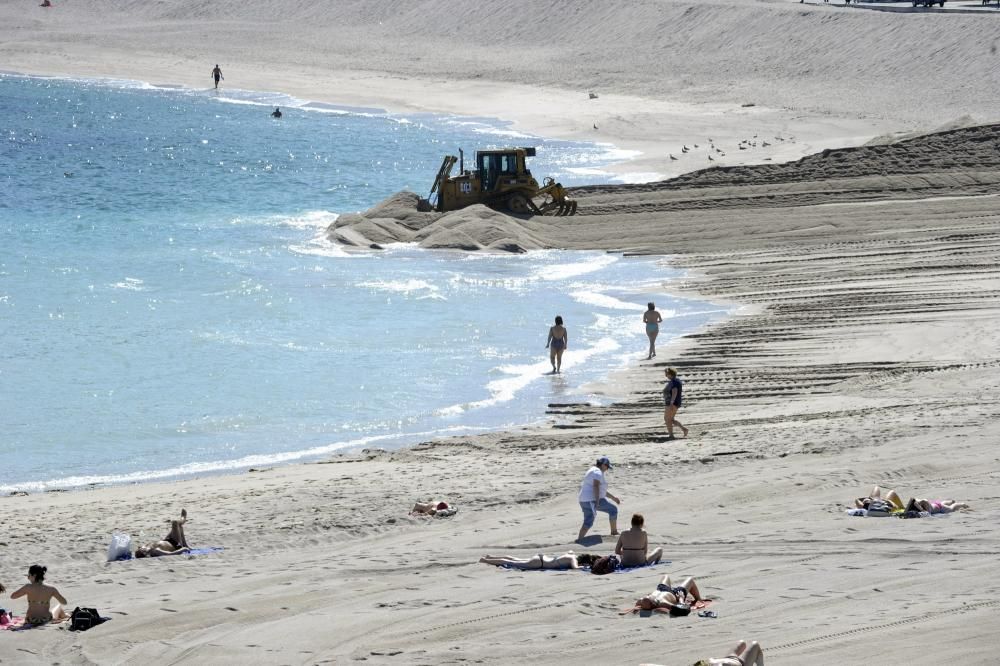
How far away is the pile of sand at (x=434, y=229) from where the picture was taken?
32969 mm

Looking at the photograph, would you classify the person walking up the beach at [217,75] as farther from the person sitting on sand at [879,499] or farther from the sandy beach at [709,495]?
the person sitting on sand at [879,499]

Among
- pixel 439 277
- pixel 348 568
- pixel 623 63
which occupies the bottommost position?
pixel 348 568

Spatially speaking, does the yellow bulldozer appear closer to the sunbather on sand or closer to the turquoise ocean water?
the turquoise ocean water

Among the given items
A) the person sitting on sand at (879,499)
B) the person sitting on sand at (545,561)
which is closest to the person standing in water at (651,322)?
the person sitting on sand at (879,499)

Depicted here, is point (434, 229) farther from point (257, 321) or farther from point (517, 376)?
point (517, 376)

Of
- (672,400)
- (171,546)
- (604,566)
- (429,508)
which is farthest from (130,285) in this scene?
(604,566)

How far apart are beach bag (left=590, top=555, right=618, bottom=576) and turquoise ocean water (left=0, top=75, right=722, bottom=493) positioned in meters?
7.05

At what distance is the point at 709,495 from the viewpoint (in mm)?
13898

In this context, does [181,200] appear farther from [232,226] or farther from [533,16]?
[533,16]

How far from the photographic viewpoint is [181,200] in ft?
141

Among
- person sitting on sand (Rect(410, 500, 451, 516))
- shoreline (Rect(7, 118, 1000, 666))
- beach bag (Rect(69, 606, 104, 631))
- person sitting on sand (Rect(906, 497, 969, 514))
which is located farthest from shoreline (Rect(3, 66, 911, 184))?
beach bag (Rect(69, 606, 104, 631))

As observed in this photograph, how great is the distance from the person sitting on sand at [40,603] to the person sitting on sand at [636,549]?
4549 millimetres

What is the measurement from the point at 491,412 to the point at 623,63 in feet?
153

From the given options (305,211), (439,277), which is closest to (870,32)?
(305,211)
